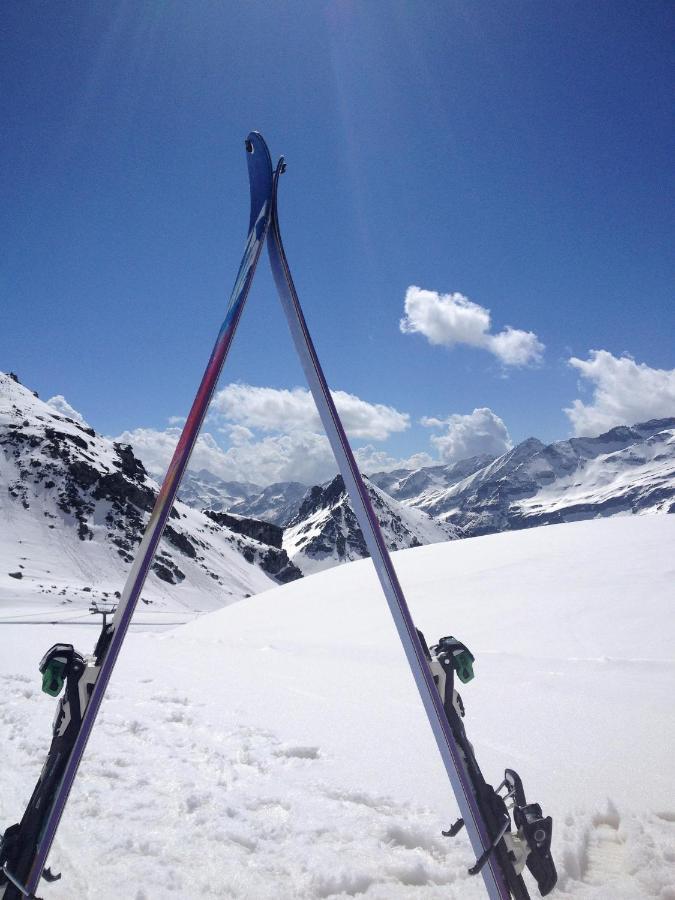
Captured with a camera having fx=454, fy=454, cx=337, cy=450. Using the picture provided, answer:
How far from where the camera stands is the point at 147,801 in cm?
400

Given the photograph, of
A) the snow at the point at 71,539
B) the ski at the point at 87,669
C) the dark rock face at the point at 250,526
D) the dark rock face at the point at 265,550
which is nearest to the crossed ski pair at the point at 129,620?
the ski at the point at 87,669

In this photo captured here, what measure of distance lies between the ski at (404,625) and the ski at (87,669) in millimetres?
211

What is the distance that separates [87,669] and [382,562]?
7.17ft

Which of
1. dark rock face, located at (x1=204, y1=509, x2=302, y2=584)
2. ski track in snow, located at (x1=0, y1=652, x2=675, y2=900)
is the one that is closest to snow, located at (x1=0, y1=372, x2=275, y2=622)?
dark rock face, located at (x1=204, y1=509, x2=302, y2=584)

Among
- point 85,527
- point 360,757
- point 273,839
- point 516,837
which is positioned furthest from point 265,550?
point 516,837

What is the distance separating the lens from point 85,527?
91000mm

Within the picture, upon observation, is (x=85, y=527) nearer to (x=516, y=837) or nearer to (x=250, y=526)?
(x=250, y=526)

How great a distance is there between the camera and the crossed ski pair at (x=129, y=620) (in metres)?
2.67

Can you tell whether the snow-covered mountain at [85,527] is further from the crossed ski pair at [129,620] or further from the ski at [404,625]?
the ski at [404,625]

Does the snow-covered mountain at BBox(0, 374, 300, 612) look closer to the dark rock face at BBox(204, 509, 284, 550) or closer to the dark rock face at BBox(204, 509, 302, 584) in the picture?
the dark rock face at BBox(204, 509, 302, 584)

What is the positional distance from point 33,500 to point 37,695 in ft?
332

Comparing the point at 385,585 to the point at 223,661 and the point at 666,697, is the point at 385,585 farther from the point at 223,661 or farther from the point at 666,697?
the point at 223,661

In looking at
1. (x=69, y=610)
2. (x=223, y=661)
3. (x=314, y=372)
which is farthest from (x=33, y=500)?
(x=314, y=372)

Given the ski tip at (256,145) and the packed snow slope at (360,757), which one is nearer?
the packed snow slope at (360,757)
